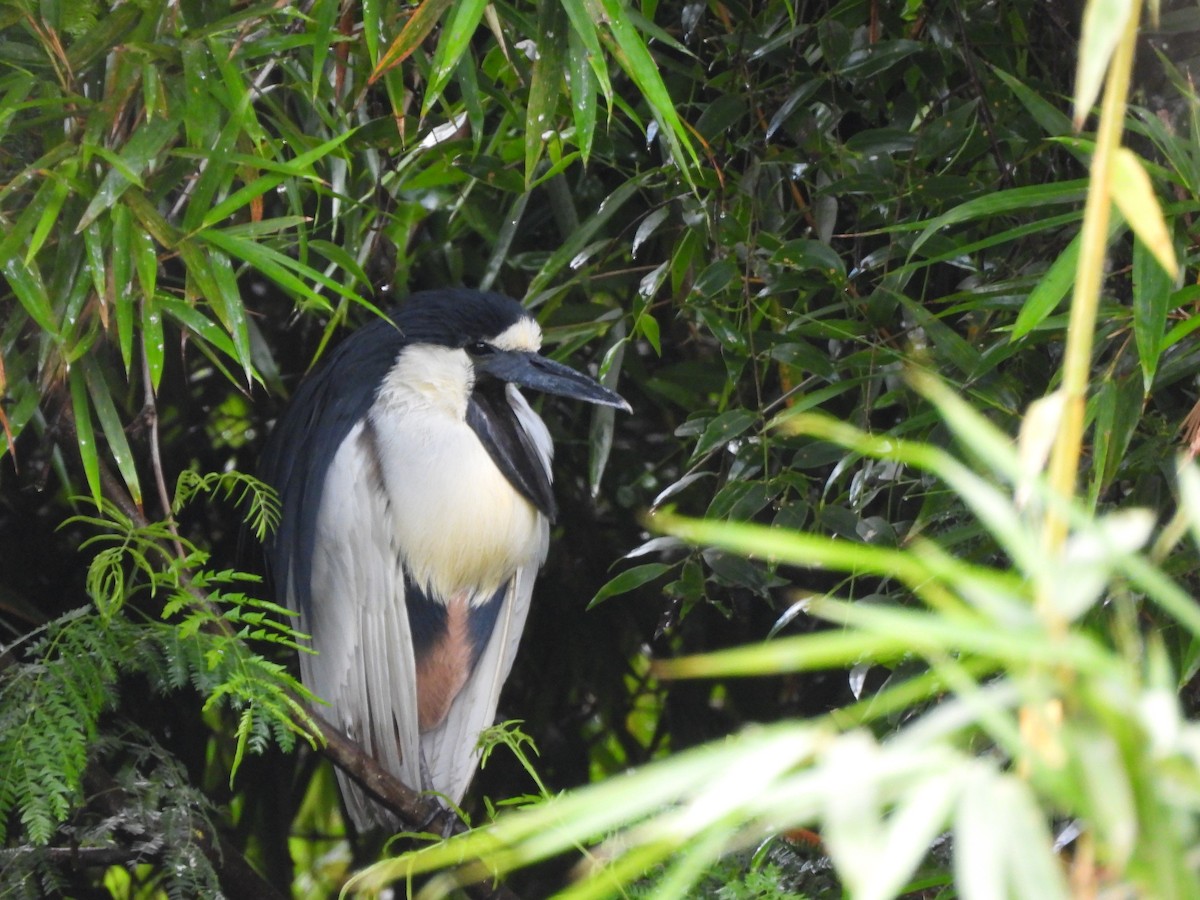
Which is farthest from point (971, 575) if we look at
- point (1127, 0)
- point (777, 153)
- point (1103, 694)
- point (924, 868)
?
point (777, 153)

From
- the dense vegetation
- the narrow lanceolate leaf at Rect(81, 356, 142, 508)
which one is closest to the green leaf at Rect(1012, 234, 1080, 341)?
the dense vegetation

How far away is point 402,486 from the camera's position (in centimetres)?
198

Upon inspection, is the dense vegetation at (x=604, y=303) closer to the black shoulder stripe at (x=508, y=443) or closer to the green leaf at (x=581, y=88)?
the green leaf at (x=581, y=88)

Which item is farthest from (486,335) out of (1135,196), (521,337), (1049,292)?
(1135,196)

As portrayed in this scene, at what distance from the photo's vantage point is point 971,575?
0.50 m

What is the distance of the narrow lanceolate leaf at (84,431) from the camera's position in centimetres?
139

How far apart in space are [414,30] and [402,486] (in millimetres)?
775

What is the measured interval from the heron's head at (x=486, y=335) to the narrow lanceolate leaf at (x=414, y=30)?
2.03 feet

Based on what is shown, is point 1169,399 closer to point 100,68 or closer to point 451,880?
point 451,880

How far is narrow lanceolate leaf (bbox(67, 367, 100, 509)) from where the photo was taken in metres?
1.39

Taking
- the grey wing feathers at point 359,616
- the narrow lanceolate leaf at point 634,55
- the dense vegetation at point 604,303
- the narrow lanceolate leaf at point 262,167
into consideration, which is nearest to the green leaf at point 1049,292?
the dense vegetation at point 604,303

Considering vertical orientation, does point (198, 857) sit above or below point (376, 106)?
below

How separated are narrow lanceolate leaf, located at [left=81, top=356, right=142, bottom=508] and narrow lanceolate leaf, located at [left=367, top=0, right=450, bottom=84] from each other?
0.45 metres

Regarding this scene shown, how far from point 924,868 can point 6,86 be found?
3.94 ft
